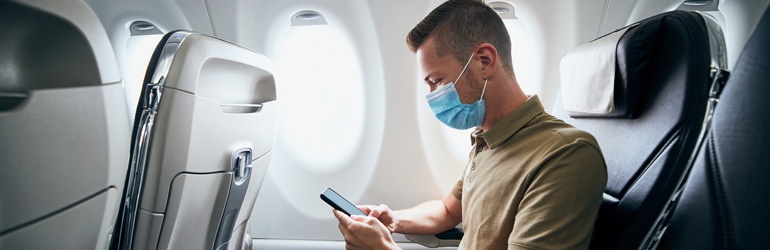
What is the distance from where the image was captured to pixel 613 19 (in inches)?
84.6

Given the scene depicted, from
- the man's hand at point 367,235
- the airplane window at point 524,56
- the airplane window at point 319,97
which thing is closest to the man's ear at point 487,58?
the man's hand at point 367,235

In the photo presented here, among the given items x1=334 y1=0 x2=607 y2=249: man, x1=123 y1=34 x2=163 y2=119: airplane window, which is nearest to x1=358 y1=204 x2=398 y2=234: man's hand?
x1=334 y1=0 x2=607 y2=249: man

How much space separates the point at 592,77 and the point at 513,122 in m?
0.28

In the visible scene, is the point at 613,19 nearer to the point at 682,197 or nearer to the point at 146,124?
the point at 682,197

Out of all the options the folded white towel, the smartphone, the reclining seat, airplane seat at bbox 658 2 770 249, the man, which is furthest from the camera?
the smartphone

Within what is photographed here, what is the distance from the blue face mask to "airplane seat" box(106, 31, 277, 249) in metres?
0.68

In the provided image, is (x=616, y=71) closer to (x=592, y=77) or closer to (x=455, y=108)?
(x=592, y=77)

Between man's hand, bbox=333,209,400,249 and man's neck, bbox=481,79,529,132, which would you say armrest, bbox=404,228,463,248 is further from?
man's neck, bbox=481,79,529,132

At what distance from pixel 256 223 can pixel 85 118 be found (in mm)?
2122

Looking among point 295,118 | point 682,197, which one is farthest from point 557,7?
point 295,118

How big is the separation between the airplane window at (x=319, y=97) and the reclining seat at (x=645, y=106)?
1479mm

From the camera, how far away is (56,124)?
28.1 inches

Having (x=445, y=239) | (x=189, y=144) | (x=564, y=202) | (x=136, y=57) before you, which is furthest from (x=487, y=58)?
(x=136, y=57)

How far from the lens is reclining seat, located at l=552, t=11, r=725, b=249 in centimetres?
91
